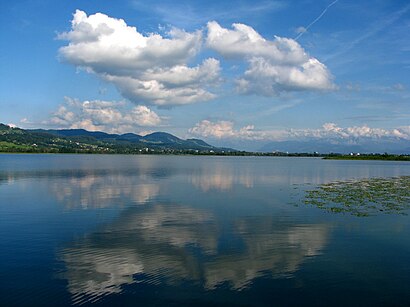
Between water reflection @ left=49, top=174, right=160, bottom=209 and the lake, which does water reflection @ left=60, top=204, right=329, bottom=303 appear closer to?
the lake

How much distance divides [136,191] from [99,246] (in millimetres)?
31106

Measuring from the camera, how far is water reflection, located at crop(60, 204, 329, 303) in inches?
733

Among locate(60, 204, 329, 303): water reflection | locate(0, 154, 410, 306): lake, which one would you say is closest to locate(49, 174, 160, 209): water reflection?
locate(0, 154, 410, 306): lake

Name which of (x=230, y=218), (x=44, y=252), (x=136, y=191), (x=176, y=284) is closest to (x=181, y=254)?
(x=176, y=284)

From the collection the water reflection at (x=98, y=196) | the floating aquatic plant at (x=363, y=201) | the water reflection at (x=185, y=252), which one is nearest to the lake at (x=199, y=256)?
the water reflection at (x=185, y=252)

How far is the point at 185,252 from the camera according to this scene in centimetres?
2347

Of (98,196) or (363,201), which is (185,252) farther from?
(363,201)

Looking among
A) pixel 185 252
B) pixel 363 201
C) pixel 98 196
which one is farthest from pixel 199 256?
pixel 363 201

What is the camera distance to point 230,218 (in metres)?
35.4

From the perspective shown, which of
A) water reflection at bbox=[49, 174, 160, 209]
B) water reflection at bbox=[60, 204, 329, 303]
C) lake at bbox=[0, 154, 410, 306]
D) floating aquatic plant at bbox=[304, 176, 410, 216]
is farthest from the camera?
water reflection at bbox=[49, 174, 160, 209]

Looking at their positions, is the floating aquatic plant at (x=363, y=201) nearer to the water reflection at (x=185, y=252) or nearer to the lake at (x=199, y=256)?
the lake at (x=199, y=256)

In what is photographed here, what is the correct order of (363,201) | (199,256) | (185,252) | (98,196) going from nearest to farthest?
(199,256)
(185,252)
(363,201)
(98,196)

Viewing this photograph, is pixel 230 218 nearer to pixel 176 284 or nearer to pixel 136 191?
pixel 176 284

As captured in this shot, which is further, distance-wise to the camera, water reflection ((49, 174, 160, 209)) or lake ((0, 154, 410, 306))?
water reflection ((49, 174, 160, 209))
